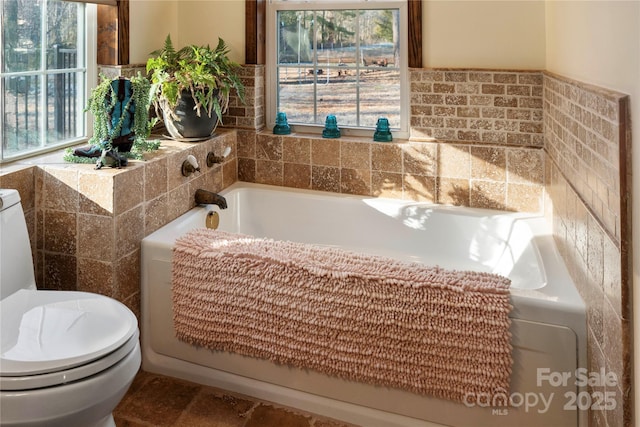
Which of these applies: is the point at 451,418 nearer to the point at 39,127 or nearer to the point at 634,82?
the point at 634,82

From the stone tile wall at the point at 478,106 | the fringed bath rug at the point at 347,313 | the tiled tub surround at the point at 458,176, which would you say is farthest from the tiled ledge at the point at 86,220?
the stone tile wall at the point at 478,106

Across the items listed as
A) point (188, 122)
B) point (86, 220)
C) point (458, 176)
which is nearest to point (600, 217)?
point (458, 176)

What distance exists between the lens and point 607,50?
148 centimetres

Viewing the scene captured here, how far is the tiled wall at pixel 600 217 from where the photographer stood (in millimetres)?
1258

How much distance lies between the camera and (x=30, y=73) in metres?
2.32

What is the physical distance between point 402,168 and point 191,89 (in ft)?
3.94

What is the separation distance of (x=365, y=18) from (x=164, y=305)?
1922 mm

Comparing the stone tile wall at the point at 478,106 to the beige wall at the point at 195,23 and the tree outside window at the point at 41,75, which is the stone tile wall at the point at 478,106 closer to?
the beige wall at the point at 195,23

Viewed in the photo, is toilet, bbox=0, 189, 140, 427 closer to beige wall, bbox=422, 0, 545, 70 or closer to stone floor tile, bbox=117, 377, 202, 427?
stone floor tile, bbox=117, 377, 202, 427

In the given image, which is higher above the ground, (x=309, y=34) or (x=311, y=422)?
(x=309, y=34)

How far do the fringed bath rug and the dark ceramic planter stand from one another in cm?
79

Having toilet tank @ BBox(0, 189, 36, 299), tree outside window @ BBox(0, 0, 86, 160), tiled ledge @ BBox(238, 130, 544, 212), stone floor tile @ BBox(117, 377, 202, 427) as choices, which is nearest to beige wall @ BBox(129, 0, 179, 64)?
tree outside window @ BBox(0, 0, 86, 160)

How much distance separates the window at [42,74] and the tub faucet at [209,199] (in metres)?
0.69

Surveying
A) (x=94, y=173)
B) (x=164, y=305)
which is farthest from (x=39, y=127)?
(x=164, y=305)
